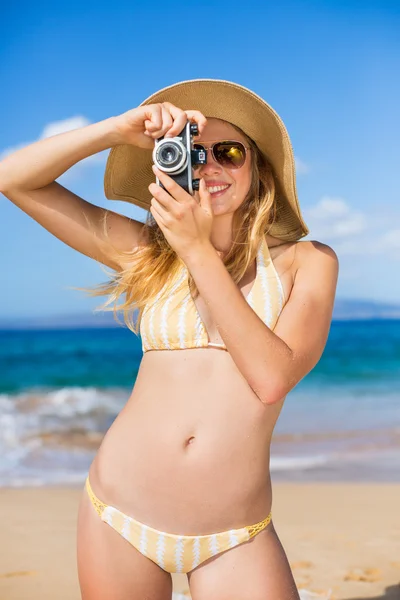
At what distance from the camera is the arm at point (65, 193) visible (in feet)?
7.73

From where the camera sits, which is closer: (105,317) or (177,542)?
(177,542)

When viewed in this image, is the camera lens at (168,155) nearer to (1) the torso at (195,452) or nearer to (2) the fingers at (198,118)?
(2) the fingers at (198,118)

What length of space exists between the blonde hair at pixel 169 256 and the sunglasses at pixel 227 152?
13 centimetres

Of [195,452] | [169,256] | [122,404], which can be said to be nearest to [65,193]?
[169,256]

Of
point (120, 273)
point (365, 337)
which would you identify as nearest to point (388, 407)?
point (365, 337)

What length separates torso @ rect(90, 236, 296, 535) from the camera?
2213 mm

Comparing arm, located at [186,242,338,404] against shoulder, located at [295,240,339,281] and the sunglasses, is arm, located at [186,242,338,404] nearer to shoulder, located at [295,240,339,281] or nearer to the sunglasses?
shoulder, located at [295,240,339,281]

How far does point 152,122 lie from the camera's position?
222 cm

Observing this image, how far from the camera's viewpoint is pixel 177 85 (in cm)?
252

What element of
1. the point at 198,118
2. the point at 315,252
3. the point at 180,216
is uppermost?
the point at 198,118

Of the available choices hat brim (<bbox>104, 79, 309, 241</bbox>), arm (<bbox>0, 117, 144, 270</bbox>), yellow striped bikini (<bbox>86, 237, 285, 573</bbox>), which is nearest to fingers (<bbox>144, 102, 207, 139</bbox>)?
arm (<bbox>0, 117, 144, 270</bbox>)

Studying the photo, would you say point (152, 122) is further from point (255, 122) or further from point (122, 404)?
point (122, 404)

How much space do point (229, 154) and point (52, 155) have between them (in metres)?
0.56

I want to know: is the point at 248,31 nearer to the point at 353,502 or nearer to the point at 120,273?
the point at 353,502
